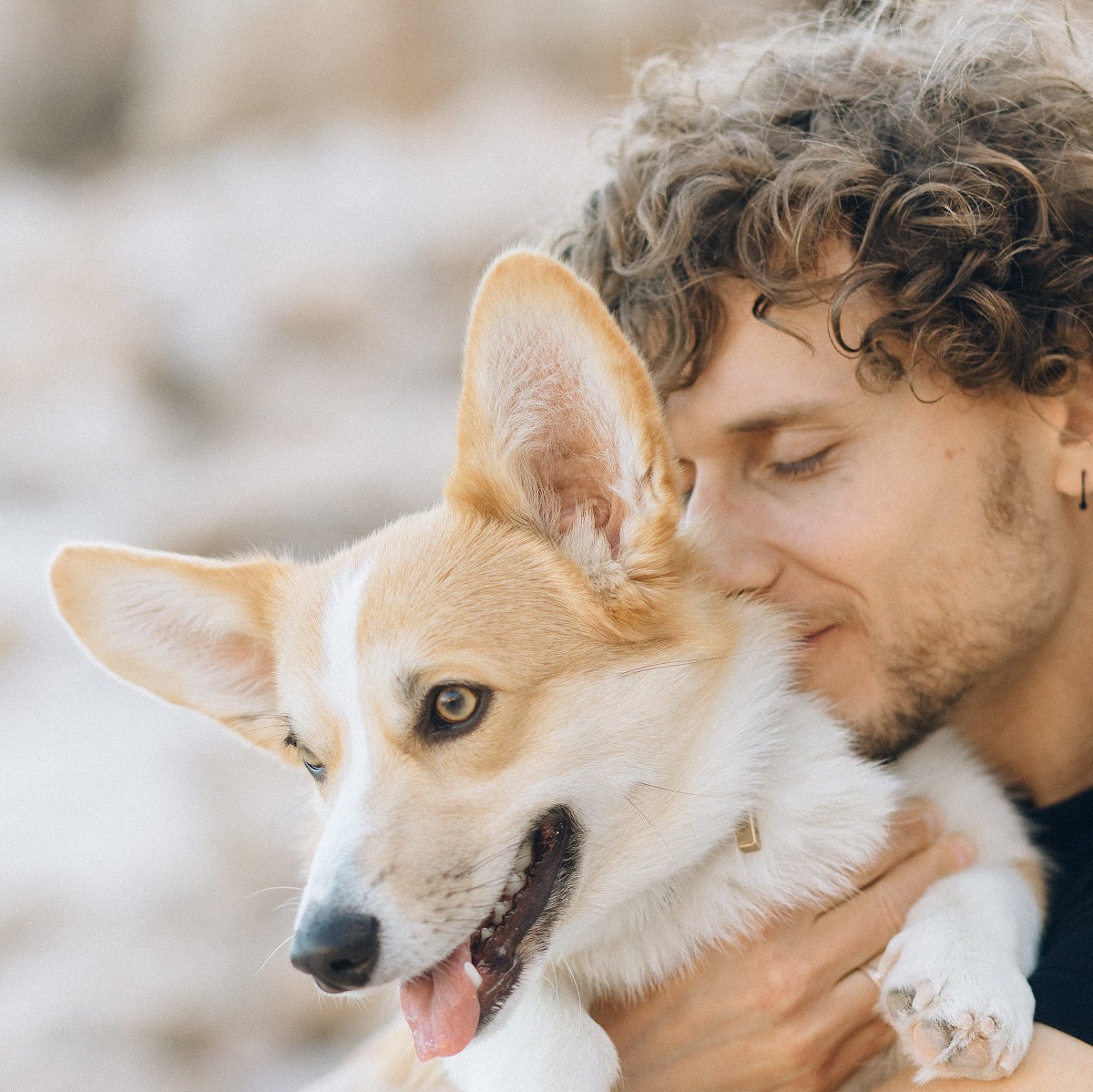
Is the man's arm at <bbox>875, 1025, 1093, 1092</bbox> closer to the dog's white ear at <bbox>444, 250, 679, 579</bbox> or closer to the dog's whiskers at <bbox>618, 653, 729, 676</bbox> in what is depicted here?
the dog's whiskers at <bbox>618, 653, 729, 676</bbox>

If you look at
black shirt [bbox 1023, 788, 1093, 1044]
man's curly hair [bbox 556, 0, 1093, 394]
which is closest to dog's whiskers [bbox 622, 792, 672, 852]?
black shirt [bbox 1023, 788, 1093, 1044]

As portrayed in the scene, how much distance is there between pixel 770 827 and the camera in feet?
5.88

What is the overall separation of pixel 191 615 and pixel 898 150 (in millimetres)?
1569

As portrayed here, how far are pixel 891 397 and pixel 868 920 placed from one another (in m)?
0.89

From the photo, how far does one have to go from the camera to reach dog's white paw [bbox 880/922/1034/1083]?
1462mm

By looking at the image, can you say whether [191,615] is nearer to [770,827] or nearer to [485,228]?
[770,827]

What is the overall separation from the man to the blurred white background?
338cm

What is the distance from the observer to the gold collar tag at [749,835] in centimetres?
177

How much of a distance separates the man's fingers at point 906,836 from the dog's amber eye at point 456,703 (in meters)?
0.71

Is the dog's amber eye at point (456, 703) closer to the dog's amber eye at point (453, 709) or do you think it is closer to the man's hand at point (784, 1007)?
the dog's amber eye at point (453, 709)

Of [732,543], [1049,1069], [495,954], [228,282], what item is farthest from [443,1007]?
[228,282]

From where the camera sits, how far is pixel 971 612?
6.63 feet

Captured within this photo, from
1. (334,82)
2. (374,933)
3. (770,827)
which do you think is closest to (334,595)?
(374,933)

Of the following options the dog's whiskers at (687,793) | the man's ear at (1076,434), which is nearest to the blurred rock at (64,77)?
the man's ear at (1076,434)
